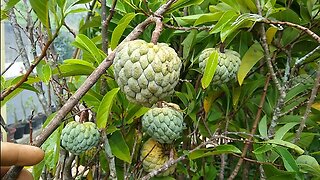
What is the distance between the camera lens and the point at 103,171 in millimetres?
1068

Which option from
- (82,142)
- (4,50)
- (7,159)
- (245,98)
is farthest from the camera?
(4,50)

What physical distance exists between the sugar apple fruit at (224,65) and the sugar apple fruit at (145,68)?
29cm

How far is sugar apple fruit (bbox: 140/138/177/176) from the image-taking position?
0.99m

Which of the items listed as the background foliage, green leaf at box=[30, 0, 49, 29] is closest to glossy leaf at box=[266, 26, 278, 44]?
the background foliage

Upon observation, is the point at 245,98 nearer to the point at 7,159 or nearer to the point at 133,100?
the point at 133,100

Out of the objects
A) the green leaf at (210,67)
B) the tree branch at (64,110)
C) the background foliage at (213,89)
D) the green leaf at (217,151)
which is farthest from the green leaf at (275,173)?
the tree branch at (64,110)

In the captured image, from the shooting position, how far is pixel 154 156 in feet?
3.23

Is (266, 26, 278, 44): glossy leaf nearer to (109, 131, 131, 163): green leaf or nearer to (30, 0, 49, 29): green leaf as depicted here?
(109, 131, 131, 163): green leaf

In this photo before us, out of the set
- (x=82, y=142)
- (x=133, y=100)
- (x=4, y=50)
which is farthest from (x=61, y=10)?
(x=4, y=50)

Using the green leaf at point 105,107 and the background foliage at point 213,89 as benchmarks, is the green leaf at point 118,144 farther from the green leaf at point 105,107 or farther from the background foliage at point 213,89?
the green leaf at point 105,107

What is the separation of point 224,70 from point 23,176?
1.59ft

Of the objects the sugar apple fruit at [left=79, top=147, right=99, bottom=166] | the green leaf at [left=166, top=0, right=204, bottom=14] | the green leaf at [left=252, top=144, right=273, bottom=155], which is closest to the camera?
the green leaf at [left=166, top=0, right=204, bottom=14]

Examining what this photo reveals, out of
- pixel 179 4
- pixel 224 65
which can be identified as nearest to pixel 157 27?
pixel 179 4

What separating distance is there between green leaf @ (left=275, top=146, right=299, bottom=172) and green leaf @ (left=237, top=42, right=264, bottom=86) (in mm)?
179
